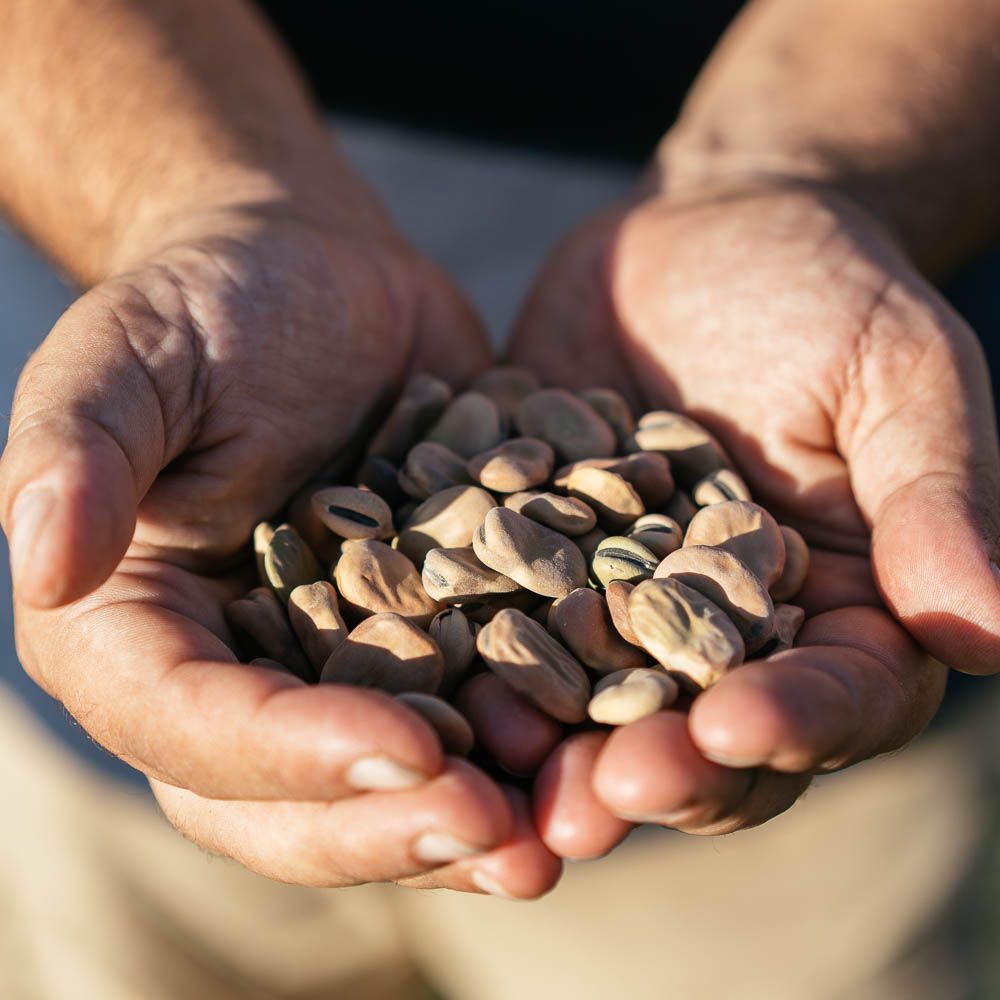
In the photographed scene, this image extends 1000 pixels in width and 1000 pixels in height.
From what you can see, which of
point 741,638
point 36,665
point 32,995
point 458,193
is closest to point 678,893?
point 741,638

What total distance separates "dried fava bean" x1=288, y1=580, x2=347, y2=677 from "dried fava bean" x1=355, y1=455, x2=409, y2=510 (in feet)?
1.01

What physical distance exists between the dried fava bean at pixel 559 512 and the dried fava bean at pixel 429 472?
A: 0.15 metres

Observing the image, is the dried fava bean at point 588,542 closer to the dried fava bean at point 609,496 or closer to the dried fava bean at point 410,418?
the dried fava bean at point 609,496

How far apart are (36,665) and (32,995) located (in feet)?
6.03

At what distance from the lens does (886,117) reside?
235cm

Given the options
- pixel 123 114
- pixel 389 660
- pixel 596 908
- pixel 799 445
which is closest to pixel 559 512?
pixel 389 660

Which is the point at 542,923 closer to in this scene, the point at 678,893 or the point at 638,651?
the point at 678,893

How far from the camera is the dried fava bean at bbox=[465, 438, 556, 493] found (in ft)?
5.12

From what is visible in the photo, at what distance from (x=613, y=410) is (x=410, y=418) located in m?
0.39

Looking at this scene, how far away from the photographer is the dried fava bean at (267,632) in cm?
135

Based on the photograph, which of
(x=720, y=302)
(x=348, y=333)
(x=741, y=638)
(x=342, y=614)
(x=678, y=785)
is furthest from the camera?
(x=720, y=302)

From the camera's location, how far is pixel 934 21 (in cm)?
234

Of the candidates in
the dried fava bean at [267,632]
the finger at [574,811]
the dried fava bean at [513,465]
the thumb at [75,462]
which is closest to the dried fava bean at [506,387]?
the dried fava bean at [513,465]

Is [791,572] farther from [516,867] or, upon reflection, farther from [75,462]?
[75,462]
